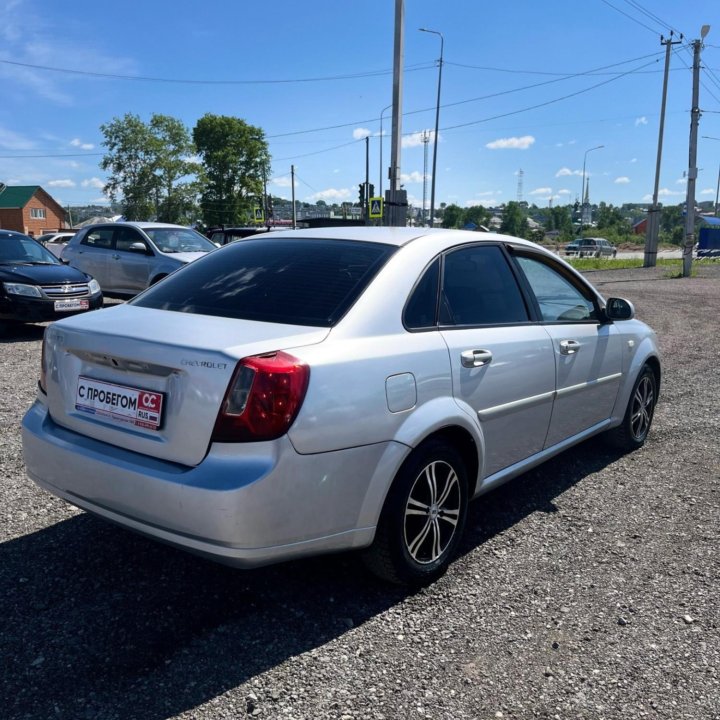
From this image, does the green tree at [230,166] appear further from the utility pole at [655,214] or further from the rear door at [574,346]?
the rear door at [574,346]

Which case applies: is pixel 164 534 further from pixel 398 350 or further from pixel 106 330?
pixel 398 350

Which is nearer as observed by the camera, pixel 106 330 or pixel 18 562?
pixel 106 330

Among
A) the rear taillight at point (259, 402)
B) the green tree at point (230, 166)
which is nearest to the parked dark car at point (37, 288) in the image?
the rear taillight at point (259, 402)

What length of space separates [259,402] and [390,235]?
1.48 metres

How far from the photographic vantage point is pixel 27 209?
8462 centimetres

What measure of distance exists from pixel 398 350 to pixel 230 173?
250 feet

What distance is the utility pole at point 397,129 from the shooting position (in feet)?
49.1

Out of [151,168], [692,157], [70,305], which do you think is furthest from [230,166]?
[70,305]

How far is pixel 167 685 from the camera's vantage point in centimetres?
245

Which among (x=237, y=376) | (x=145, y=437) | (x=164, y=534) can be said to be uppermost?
(x=237, y=376)

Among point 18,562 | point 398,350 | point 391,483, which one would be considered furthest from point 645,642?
point 18,562

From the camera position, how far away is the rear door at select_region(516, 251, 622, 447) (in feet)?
13.3

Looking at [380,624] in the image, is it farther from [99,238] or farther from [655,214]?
[655,214]

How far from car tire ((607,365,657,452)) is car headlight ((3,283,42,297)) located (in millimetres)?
7861
